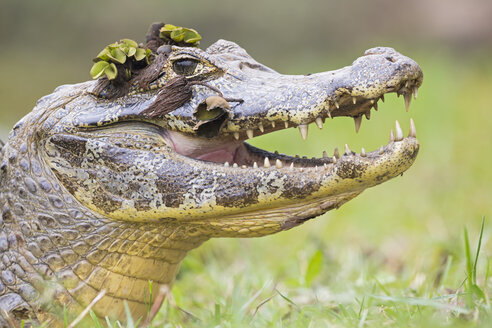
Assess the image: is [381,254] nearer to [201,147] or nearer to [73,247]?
[201,147]

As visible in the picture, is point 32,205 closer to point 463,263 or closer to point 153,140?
point 153,140

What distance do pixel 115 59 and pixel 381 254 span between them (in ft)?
8.43

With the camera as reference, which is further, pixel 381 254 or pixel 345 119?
pixel 345 119

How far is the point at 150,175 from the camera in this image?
2535 mm

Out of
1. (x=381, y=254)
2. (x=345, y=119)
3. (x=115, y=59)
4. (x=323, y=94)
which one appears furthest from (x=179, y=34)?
(x=345, y=119)

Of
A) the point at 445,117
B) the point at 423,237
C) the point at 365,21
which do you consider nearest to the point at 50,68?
the point at 365,21

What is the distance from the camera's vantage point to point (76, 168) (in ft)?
8.61

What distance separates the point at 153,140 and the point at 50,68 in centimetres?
1402

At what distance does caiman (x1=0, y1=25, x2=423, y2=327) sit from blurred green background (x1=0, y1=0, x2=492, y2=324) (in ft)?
3.19

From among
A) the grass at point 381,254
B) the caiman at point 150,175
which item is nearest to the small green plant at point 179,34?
the caiman at point 150,175

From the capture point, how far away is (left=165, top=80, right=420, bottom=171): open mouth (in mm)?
2330

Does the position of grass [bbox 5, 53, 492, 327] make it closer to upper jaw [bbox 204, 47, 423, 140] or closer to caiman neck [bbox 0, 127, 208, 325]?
caiman neck [bbox 0, 127, 208, 325]

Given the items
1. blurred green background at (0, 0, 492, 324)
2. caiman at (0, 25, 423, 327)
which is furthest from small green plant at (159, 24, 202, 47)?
blurred green background at (0, 0, 492, 324)

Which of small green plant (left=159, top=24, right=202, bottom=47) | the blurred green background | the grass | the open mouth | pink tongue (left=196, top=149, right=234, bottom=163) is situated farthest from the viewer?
the blurred green background
